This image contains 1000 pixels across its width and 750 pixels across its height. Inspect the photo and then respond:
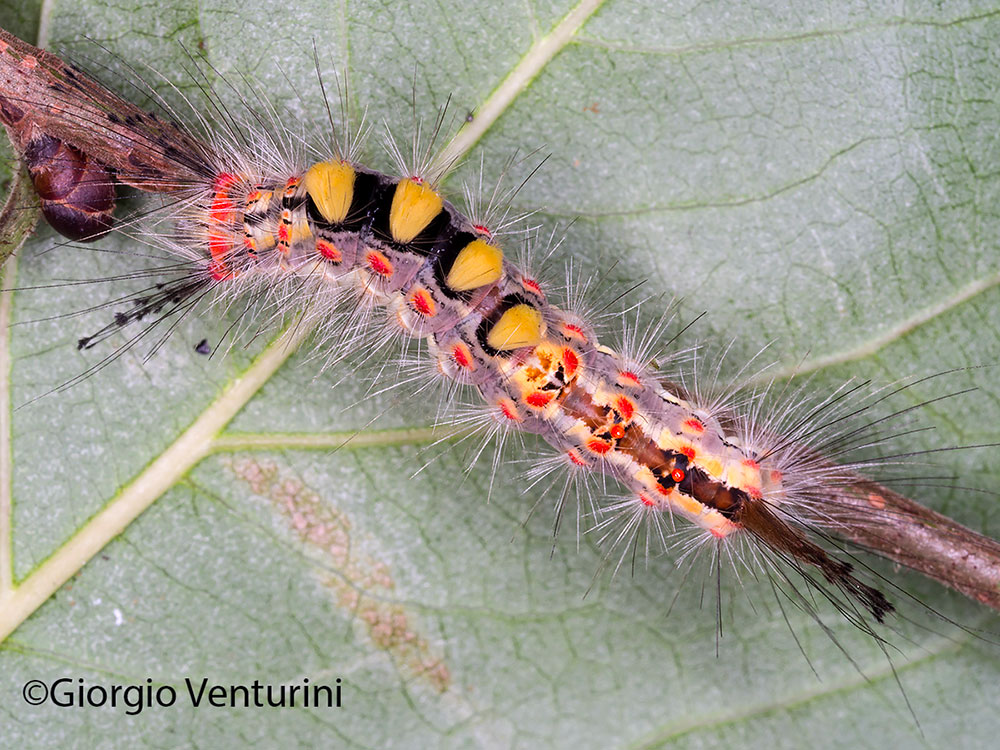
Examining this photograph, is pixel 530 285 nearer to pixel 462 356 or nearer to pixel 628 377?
pixel 462 356

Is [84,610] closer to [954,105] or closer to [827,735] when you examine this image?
[827,735]

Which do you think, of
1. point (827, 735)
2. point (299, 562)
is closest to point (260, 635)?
point (299, 562)

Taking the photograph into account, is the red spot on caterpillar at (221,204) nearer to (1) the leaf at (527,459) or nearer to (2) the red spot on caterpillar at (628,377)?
(1) the leaf at (527,459)

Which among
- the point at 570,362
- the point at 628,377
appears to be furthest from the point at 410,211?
the point at 628,377

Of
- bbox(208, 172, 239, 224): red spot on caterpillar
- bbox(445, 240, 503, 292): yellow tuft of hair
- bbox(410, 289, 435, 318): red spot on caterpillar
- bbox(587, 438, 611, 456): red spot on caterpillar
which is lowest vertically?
bbox(587, 438, 611, 456): red spot on caterpillar

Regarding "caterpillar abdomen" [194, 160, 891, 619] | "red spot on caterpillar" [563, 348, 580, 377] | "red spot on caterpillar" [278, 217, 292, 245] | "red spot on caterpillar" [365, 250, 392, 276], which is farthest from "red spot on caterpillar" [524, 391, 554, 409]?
"red spot on caterpillar" [278, 217, 292, 245]

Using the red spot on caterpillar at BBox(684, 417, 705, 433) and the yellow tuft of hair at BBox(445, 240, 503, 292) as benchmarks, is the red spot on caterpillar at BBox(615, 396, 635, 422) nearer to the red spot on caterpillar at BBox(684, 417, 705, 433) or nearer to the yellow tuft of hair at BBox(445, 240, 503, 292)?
the red spot on caterpillar at BBox(684, 417, 705, 433)
